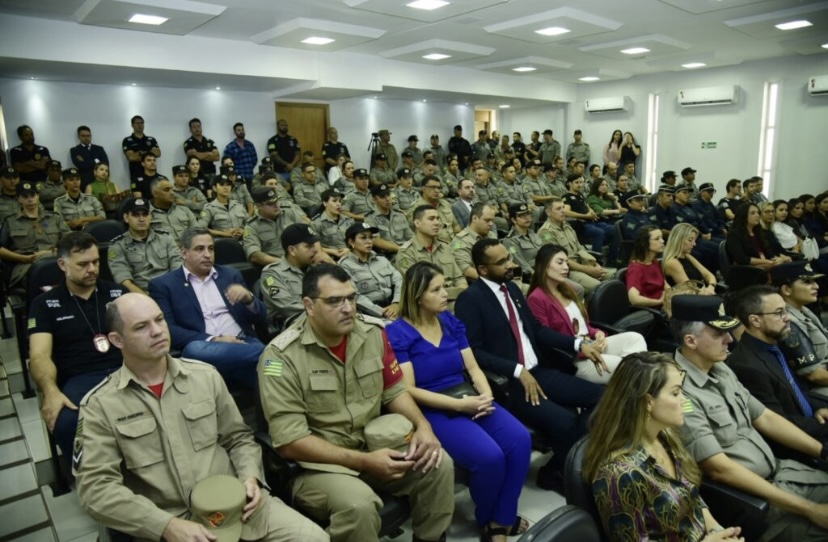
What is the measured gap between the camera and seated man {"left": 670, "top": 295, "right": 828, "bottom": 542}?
1.77 m

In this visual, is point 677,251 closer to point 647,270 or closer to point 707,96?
point 647,270

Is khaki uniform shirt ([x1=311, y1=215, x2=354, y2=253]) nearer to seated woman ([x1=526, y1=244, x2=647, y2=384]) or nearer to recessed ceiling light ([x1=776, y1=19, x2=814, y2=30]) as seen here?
seated woman ([x1=526, y1=244, x2=647, y2=384])

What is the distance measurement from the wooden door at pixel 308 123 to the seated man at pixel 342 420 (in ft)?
28.4

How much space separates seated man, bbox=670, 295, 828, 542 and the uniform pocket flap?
70.1 inches

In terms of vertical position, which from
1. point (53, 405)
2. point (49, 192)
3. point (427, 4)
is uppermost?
point (427, 4)

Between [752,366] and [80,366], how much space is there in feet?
9.91

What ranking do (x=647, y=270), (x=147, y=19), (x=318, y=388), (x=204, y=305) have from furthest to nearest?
(x=147, y=19)
(x=647, y=270)
(x=204, y=305)
(x=318, y=388)

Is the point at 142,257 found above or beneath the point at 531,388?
above

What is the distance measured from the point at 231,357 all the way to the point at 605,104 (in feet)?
41.2

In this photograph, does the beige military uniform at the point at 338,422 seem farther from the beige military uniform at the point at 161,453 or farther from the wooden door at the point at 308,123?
the wooden door at the point at 308,123

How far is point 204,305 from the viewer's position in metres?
2.90

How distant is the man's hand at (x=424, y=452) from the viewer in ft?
6.12

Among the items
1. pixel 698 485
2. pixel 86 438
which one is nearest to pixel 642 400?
pixel 698 485

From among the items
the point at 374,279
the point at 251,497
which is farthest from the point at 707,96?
the point at 251,497
